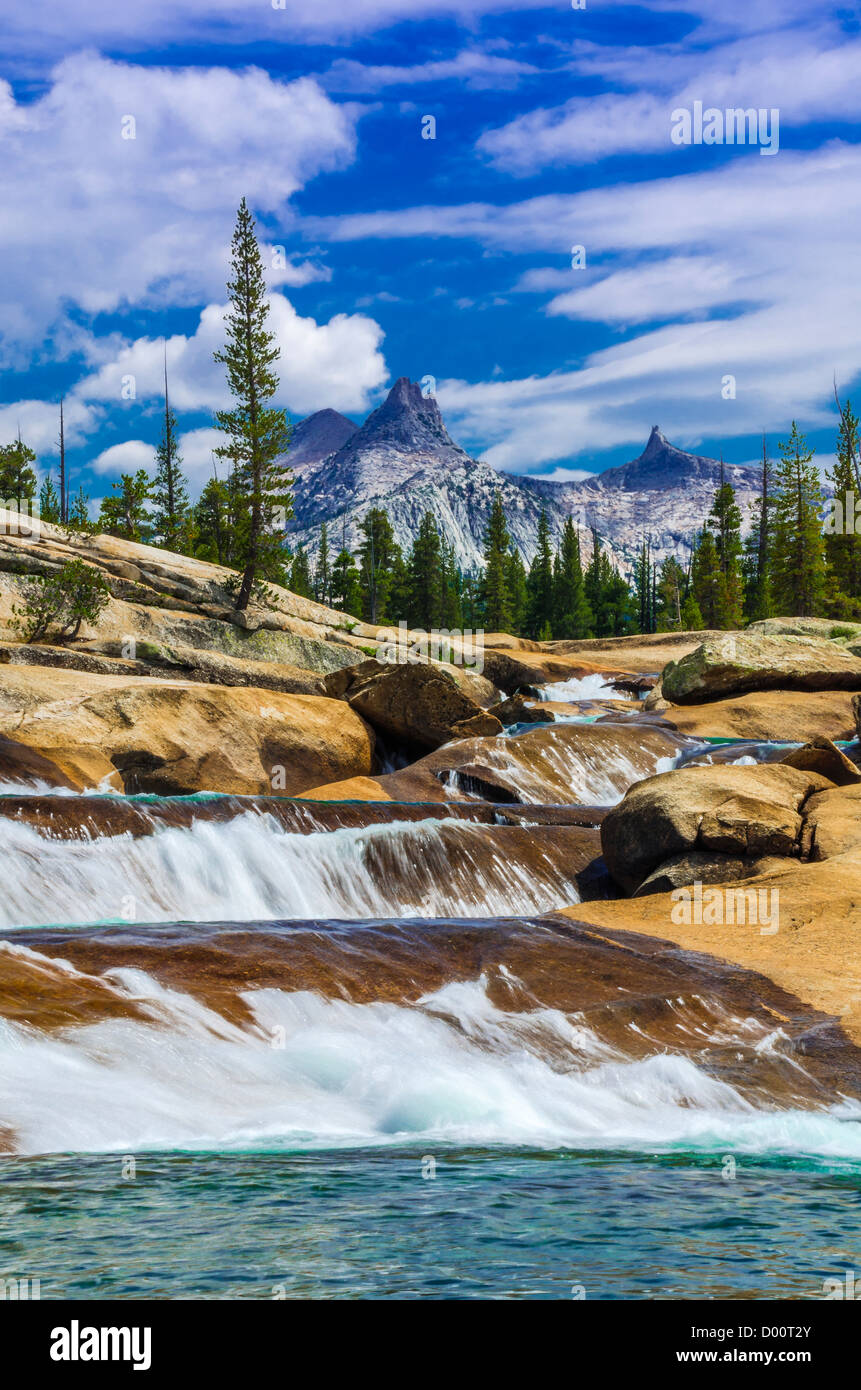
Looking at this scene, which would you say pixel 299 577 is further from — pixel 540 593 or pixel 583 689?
pixel 583 689

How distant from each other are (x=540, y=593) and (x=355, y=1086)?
102 meters

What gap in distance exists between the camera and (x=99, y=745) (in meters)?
19.2

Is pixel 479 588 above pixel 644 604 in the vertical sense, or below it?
below

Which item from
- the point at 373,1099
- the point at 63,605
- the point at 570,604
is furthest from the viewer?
the point at 570,604

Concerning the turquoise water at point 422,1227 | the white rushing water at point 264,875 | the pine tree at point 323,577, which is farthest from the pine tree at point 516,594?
the turquoise water at point 422,1227

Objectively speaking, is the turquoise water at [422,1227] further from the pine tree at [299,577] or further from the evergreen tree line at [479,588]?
the pine tree at [299,577]

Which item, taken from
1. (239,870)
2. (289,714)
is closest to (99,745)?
(289,714)

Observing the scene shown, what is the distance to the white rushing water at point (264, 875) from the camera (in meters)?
12.3

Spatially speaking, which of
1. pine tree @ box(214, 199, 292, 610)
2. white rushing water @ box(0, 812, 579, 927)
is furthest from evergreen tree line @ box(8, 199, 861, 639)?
white rushing water @ box(0, 812, 579, 927)

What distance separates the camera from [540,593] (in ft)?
355

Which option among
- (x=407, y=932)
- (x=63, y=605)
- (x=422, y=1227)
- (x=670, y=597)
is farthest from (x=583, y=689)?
(x=670, y=597)

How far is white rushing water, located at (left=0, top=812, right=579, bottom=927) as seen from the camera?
1226cm
